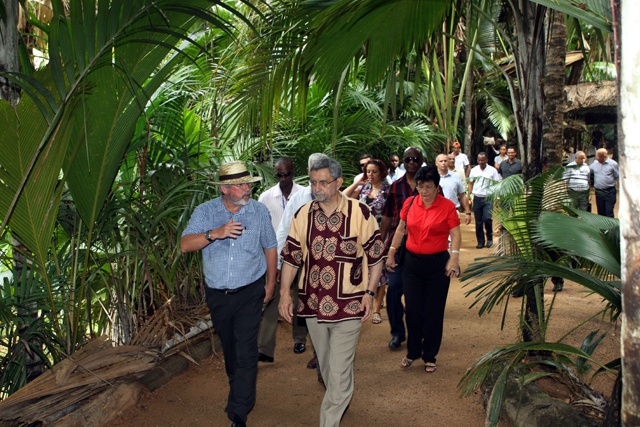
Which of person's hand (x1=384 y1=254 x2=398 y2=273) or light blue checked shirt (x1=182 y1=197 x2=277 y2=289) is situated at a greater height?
light blue checked shirt (x1=182 y1=197 x2=277 y2=289)

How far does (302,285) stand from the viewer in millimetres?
4977

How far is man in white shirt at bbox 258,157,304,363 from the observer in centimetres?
675

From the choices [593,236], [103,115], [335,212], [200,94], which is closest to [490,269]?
[593,236]

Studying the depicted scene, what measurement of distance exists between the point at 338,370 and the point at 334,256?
2.48 ft

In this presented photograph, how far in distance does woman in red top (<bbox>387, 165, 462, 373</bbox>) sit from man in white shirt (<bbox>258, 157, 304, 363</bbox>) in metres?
1.24

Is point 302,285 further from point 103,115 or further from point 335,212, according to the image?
point 103,115

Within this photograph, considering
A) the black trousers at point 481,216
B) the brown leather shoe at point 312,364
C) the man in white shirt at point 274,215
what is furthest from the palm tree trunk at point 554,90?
the black trousers at point 481,216

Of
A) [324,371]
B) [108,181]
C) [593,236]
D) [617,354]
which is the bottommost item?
[617,354]

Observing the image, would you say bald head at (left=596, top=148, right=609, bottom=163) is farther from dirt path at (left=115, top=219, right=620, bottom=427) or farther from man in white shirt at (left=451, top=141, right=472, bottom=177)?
dirt path at (left=115, top=219, right=620, bottom=427)

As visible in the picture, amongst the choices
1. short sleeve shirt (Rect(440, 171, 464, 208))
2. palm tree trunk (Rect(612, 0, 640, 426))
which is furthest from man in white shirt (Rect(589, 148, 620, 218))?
palm tree trunk (Rect(612, 0, 640, 426))

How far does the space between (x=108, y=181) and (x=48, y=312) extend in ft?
3.50

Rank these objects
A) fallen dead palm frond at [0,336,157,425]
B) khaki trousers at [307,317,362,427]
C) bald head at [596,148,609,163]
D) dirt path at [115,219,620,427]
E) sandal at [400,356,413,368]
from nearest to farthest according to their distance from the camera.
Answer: fallen dead palm frond at [0,336,157,425] < khaki trousers at [307,317,362,427] < dirt path at [115,219,620,427] < sandal at [400,356,413,368] < bald head at [596,148,609,163]

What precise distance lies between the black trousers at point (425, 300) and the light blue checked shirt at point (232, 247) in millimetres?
1637

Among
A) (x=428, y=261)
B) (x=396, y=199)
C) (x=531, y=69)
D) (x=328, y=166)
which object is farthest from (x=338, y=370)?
(x=396, y=199)
